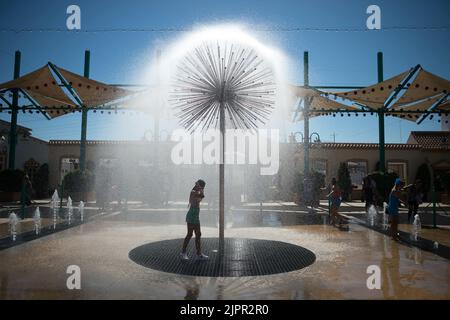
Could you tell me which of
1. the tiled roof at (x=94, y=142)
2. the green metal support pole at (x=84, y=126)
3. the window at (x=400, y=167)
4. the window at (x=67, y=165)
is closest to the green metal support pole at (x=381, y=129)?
the window at (x=400, y=167)

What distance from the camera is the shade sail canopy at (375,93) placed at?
14.1m

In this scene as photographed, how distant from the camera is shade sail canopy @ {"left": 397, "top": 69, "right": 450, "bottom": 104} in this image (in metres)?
13.5

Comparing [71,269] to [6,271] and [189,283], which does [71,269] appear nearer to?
[6,271]

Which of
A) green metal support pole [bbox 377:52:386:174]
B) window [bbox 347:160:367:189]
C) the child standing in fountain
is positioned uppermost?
green metal support pole [bbox 377:52:386:174]

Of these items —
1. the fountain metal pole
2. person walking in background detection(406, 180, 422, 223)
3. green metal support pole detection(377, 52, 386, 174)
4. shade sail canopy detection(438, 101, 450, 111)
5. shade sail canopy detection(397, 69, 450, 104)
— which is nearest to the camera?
the fountain metal pole

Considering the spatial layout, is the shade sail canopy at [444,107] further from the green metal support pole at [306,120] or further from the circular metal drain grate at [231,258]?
the circular metal drain grate at [231,258]

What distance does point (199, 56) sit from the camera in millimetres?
6617

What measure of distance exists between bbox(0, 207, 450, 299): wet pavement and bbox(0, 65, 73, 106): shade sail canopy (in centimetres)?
820

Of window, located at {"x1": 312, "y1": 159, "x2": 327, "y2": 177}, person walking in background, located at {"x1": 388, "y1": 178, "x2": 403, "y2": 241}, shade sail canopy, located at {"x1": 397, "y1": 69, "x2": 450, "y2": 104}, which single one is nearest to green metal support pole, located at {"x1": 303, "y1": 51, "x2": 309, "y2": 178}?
shade sail canopy, located at {"x1": 397, "y1": 69, "x2": 450, "y2": 104}

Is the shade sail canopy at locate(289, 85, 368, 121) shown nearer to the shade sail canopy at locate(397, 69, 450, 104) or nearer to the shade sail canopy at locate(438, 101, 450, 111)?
the shade sail canopy at locate(397, 69, 450, 104)

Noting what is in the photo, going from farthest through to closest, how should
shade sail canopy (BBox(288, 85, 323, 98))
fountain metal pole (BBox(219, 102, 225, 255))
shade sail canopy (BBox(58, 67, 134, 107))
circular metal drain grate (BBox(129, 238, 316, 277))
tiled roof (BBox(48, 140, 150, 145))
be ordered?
tiled roof (BBox(48, 140, 150, 145))
shade sail canopy (BBox(288, 85, 323, 98))
shade sail canopy (BBox(58, 67, 134, 107))
fountain metal pole (BBox(219, 102, 225, 255))
circular metal drain grate (BBox(129, 238, 316, 277))

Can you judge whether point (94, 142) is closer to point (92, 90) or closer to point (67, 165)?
point (67, 165)

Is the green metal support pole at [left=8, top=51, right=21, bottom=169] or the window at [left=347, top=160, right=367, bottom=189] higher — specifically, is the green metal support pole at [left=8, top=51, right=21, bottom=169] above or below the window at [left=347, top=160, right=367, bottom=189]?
above

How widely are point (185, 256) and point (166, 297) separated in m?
2.09
